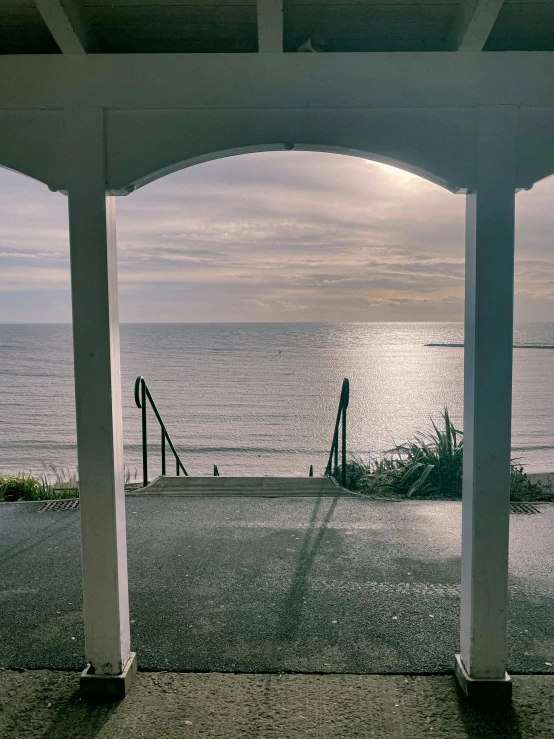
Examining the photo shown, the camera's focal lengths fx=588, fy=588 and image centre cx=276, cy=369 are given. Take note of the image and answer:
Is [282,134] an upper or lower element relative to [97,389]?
upper

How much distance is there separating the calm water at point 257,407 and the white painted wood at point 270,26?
1399 cm

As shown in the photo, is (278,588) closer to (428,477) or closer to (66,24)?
(428,477)

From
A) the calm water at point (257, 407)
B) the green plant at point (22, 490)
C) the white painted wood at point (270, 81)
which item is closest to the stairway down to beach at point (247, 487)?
the green plant at point (22, 490)

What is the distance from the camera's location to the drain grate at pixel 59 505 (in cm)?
575

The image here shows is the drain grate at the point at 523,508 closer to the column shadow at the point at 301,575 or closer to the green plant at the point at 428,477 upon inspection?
the green plant at the point at 428,477

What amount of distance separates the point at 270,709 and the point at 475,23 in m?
3.14

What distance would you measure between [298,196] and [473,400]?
62382 millimetres

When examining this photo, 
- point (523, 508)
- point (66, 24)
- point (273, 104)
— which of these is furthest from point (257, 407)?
point (66, 24)

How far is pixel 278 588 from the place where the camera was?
13.1 ft

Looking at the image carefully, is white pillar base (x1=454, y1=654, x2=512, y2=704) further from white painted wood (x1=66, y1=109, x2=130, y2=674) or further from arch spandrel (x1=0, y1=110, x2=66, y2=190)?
arch spandrel (x1=0, y1=110, x2=66, y2=190)

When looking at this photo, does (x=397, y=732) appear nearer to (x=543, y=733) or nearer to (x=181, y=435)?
(x=543, y=733)

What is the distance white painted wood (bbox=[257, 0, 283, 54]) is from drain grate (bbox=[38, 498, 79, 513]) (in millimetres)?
4662

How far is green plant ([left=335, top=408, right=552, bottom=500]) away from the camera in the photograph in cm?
634

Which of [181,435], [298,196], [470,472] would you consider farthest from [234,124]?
[298,196]
